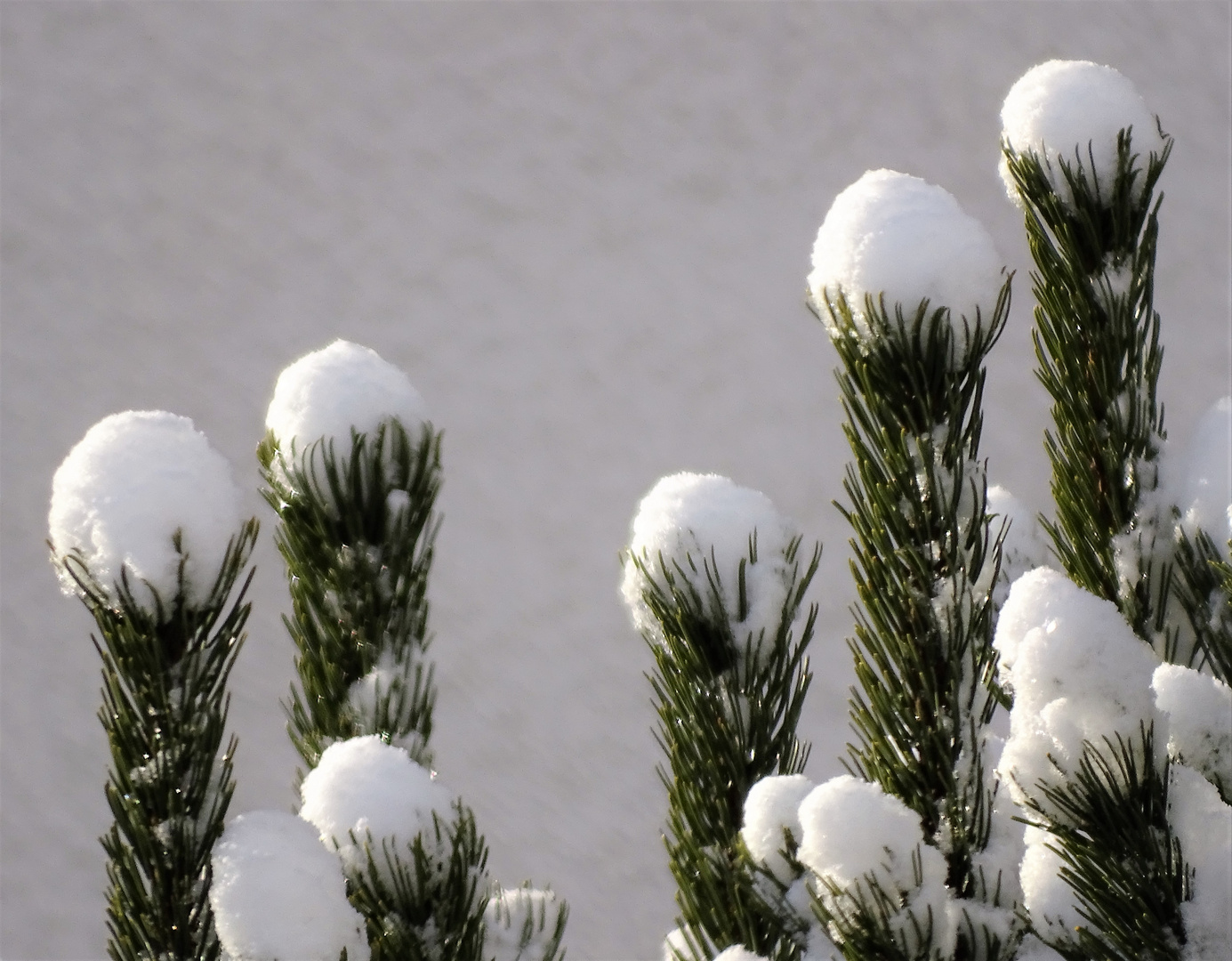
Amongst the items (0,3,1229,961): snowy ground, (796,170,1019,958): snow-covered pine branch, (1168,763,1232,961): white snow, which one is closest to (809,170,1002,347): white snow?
(796,170,1019,958): snow-covered pine branch

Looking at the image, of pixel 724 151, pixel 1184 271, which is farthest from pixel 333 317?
pixel 1184 271

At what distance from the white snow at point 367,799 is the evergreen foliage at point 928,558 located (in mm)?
98

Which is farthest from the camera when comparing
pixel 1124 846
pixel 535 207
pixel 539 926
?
pixel 535 207

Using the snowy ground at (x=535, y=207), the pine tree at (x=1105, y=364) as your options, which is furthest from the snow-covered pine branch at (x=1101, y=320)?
the snowy ground at (x=535, y=207)

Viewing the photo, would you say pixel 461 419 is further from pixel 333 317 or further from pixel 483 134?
pixel 483 134

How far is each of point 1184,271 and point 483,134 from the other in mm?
739

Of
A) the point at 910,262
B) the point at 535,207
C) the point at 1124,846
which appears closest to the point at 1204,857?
the point at 1124,846

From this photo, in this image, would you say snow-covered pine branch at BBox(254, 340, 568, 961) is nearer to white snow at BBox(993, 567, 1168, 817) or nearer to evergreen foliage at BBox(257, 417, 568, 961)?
evergreen foliage at BBox(257, 417, 568, 961)

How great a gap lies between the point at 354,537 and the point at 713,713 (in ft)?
0.31

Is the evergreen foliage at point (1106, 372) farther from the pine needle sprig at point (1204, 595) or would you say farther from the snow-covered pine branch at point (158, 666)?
the snow-covered pine branch at point (158, 666)

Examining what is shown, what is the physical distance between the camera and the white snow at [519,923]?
319 millimetres

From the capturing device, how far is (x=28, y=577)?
121 cm

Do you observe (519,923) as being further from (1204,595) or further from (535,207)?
(535,207)

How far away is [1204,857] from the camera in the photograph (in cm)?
23
